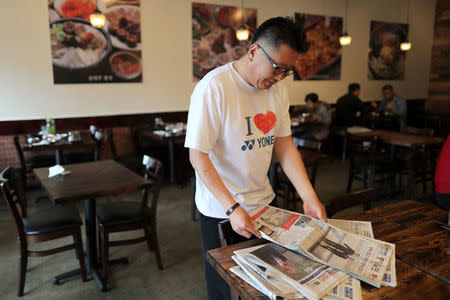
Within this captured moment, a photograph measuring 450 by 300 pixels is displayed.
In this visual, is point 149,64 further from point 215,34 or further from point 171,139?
point 171,139

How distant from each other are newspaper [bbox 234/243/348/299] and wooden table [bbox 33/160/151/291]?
1.54 m

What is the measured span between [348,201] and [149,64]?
4890 millimetres

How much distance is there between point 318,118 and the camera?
6.24 m

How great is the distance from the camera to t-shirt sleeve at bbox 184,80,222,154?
4.83 feet

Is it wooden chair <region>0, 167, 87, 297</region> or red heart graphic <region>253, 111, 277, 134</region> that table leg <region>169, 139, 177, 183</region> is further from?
red heart graphic <region>253, 111, 277, 134</region>

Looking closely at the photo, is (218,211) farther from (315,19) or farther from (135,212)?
(315,19)

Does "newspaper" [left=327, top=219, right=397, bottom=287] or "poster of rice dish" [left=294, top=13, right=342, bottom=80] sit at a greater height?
"poster of rice dish" [left=294, top=13, right=342, bottom=80]

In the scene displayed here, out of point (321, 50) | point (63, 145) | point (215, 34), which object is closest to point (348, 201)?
point (63, 145)

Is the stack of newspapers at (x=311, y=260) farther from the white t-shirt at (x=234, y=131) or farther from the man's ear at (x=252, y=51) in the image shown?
the man's ear at (x=252, y=51)

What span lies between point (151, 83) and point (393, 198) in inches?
165

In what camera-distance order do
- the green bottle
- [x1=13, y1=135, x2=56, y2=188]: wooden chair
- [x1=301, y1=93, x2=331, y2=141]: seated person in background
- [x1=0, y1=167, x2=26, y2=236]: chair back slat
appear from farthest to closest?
[x1=301, y1=93, x2=331, y2=141]: seated person in background → the green bottle → [x1=13, y1=135, x2=56, y2=188]: wooden chair → [x1=0, y1=167, x2=26, y2=236]: chair back slat

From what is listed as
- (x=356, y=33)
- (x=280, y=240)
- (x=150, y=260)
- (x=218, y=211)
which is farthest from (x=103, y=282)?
(x=356, y=33)

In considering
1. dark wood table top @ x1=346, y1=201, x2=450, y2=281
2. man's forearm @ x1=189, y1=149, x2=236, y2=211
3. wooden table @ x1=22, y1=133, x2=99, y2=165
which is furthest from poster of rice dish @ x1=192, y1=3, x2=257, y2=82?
man's forearm @ x1=189, y1=149, x2=236, y2=211

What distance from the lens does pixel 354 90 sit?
21.8ft
